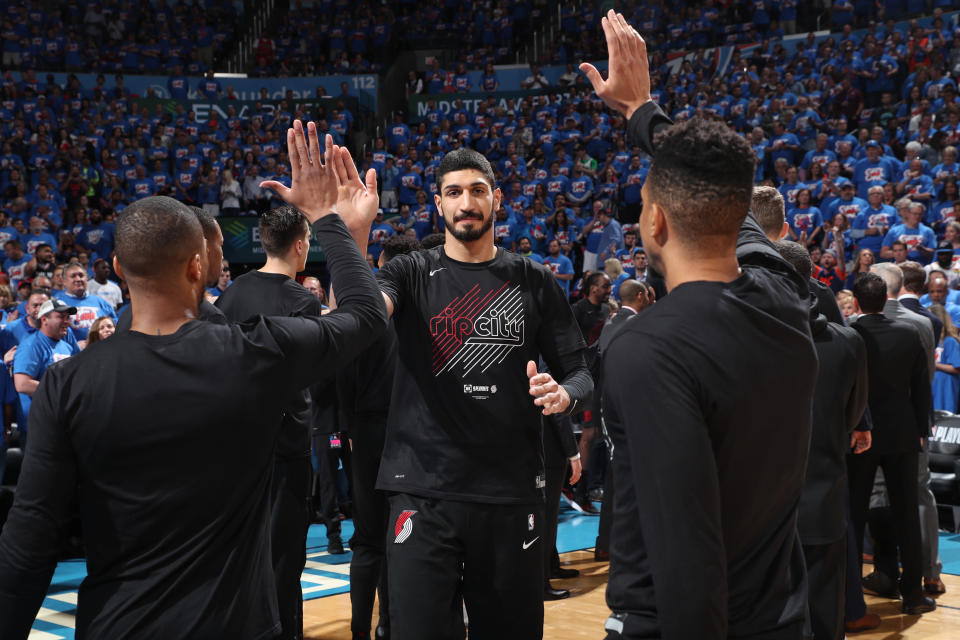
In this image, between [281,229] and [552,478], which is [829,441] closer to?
[552,478]

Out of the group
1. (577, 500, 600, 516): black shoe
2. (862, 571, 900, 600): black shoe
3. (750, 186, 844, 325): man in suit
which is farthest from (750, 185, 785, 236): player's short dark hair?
(577, 500, 600, 516): black shoe

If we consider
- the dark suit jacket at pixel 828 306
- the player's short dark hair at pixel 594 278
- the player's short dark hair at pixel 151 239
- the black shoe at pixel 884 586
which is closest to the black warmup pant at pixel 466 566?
the player's short dark hair at pixel 151 239

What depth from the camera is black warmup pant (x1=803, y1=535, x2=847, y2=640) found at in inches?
164

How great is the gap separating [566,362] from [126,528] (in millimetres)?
1948

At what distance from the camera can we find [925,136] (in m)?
14.1

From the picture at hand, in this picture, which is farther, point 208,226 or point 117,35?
point 117,35

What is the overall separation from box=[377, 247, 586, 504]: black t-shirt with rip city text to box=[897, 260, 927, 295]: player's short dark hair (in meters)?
4.04

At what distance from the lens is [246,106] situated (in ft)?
70.6

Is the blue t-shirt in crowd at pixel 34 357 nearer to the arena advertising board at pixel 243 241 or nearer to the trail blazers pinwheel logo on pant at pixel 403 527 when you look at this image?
the trail blazers pinwheel logo on pant at pixel 403 527

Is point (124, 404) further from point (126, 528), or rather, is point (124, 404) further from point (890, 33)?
point (890, 33)

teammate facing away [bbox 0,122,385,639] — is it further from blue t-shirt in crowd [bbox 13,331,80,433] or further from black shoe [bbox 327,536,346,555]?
blue t-shirt in crowd [bbox 13,331,80,433]

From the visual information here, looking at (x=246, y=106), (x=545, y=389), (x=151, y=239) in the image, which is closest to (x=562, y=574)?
(x=545, y=389)

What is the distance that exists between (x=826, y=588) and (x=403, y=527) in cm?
213

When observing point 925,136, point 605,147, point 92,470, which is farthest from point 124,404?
point 605,147
